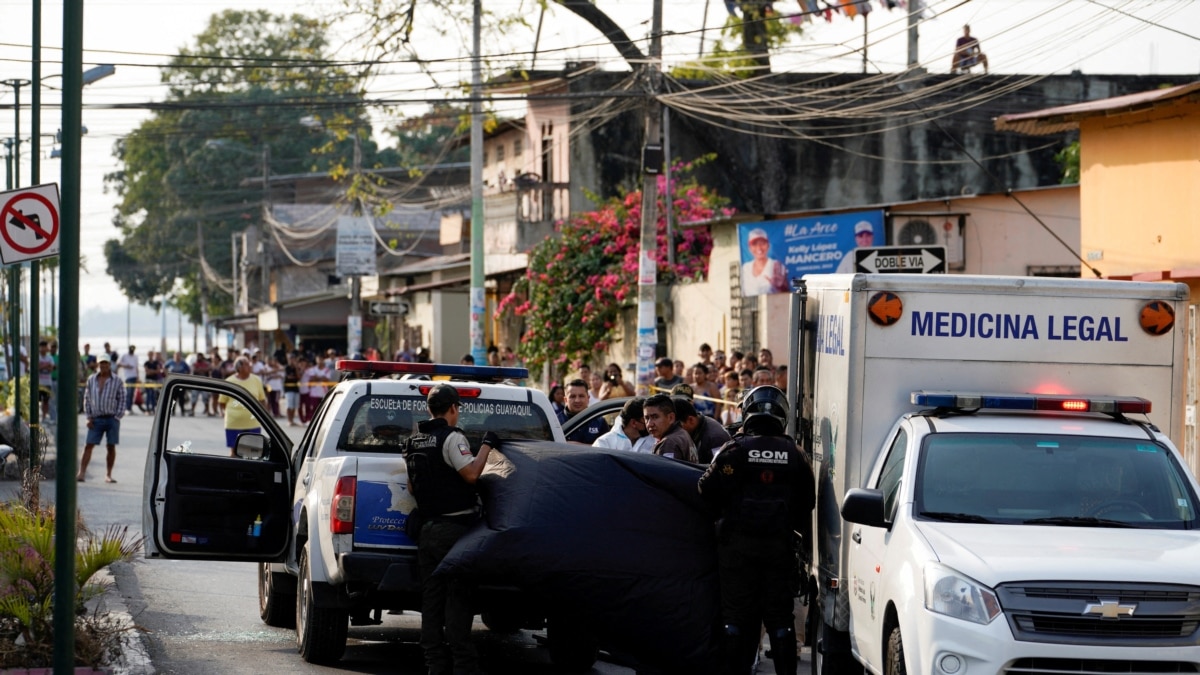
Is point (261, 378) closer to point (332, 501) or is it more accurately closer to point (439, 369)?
point (439, 369)

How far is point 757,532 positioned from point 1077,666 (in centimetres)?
202

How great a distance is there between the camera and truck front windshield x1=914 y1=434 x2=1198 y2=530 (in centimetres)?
759

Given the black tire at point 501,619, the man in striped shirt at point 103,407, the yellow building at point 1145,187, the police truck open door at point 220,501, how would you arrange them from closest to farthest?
1. the black tire at point 501,619
2. the police truck open door at point 220,501
3. the yellow building at point 1145,187
4. the man in striped shirt at point 103,407

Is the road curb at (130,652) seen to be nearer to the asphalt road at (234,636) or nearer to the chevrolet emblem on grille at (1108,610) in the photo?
the asphalt road at (234,636)

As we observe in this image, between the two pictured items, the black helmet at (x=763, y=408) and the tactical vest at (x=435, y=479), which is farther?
the tactical vest at (x=435, y=479)

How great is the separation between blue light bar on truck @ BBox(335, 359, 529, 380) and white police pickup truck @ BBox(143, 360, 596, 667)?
2 centimetres

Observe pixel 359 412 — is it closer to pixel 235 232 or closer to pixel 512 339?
pixel 512 339

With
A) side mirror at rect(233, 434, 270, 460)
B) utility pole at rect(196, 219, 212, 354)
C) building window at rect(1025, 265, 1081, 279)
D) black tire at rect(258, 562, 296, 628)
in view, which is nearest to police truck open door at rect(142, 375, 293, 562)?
side mirror at rect(233, 434, 270, 460)

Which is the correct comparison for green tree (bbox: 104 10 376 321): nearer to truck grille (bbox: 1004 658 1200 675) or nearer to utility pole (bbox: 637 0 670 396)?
utility pole (bbox: 637 0 670 396)

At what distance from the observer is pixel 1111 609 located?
6.63 m

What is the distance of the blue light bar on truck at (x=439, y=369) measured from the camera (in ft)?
34.3

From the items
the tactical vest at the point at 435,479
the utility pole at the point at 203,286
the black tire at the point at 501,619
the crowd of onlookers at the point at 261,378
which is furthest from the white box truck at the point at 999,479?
Answer: the utility pole at the point at 203,286

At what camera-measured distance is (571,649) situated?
1010 cm

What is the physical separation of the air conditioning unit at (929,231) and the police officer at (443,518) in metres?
13.5
